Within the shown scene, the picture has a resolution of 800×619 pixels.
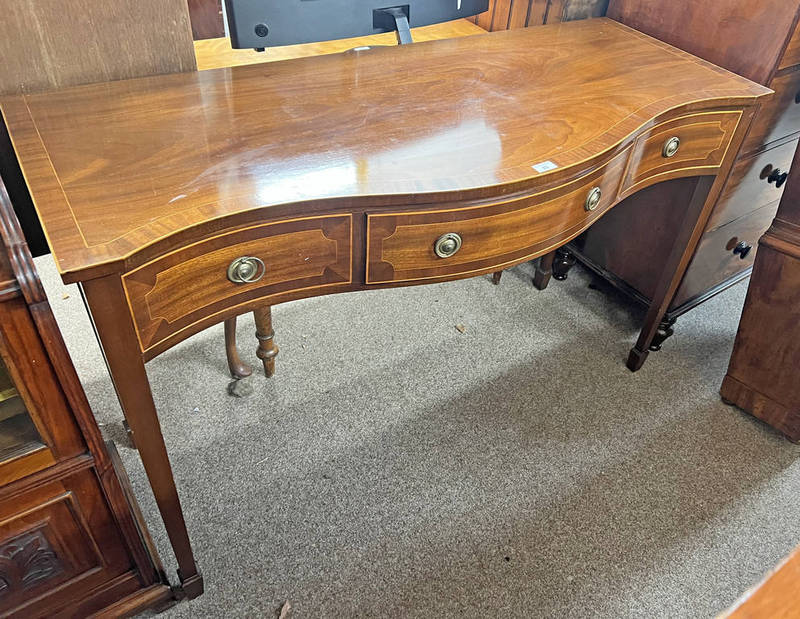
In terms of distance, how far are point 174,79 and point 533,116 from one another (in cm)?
68

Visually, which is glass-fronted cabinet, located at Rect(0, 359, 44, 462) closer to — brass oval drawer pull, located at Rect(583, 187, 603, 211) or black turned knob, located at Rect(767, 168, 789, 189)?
brass oval drawer pull, located at Rect(583, 187, 603, 211)

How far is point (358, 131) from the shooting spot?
1.13m

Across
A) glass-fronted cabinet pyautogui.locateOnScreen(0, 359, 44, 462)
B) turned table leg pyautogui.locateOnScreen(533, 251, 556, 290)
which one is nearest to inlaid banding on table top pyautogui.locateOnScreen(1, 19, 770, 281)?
glass-fronted cabinet pyautogui.locateOnScreen(0, 359, 44, 462)

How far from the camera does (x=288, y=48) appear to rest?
1552 millimetres

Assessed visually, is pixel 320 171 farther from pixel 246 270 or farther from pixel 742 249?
pixel 742 249

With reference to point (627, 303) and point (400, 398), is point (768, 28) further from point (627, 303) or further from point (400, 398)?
point (400, 398)

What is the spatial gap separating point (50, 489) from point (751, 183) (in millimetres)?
1793

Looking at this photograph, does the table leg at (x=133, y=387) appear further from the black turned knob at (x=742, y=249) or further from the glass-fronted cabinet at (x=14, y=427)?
the black turned knob at (x=742, y=249)

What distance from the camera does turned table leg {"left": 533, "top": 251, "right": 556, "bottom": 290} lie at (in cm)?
214

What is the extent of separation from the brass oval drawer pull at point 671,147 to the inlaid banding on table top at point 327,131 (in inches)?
2.8

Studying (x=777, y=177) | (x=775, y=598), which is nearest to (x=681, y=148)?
(x=777, y=177)

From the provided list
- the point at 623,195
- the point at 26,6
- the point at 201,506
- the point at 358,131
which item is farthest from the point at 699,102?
the point at 201,506

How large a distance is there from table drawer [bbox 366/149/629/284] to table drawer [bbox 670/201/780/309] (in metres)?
0.71

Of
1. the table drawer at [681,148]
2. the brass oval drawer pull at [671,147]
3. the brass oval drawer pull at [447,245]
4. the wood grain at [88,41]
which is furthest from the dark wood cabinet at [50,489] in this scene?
the brass oval drawer pull at [671,147]
